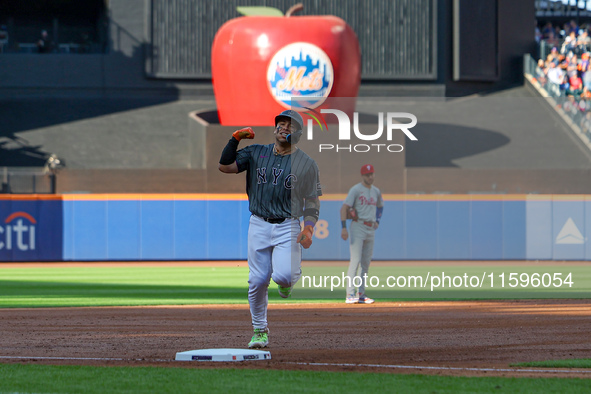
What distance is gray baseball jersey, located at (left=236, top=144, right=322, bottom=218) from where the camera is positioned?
294 inches

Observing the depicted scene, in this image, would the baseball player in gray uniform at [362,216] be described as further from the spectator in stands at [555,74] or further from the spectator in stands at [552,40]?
the spectator in stands at [552,40]

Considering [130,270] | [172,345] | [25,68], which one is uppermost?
[25,68]

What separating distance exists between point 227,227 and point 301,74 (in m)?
6.95

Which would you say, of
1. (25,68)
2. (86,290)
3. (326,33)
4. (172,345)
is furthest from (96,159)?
(172,345)

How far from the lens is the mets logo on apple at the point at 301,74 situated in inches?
A: 1083

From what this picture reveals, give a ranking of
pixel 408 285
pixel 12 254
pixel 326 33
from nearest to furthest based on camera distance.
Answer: pixel 408 285 → pixel 12 254 → pixel 326 33

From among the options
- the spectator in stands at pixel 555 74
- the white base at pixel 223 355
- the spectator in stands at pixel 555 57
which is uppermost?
the spectator in stands at pixel 555 57

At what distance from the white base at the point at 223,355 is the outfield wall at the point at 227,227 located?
14.7 m

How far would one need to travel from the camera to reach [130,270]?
2098 centimetres

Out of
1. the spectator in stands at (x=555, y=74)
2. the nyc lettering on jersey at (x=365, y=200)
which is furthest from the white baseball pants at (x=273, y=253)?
the spectator in stands at (x=555, y=74)

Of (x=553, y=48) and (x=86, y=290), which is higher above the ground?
(x=553, y=48)

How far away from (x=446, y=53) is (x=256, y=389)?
29.1 meters

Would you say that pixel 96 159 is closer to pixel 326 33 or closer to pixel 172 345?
pixel 326 33

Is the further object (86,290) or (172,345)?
(86,290)
